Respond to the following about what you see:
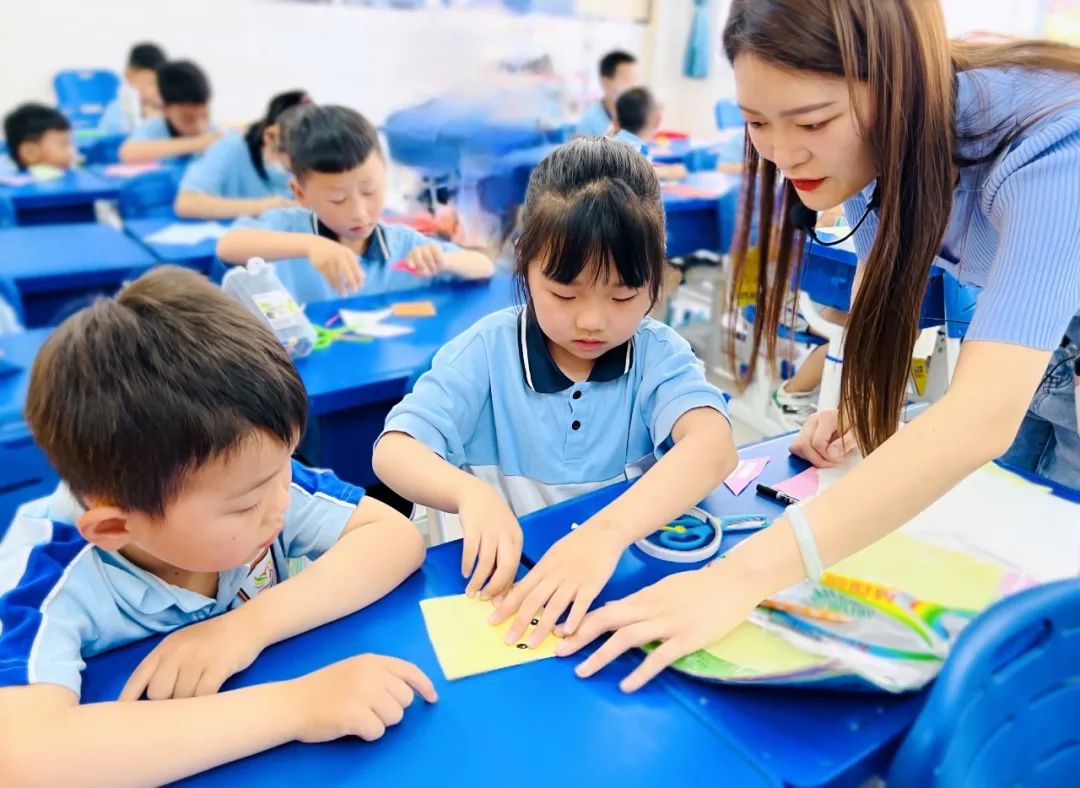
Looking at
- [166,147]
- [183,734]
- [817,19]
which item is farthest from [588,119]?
[183,734]

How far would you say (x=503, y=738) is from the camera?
608 millimetres

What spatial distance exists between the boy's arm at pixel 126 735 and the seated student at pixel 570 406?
0.74 ft

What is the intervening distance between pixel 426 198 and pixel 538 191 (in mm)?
1418

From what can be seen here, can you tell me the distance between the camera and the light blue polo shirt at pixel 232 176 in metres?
2.61

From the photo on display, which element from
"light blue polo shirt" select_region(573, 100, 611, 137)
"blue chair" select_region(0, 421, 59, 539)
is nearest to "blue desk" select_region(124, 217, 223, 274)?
"blue chair" select_region(0, 421, 59, 539)

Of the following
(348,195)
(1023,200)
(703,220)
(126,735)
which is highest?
(1023,200)

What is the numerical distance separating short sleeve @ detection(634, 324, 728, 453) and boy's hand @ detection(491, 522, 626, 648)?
0.94 feet

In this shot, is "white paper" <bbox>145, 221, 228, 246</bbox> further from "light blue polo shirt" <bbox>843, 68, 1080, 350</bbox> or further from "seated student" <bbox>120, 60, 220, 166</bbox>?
"light blue polo shirt" <bbox>843, 68, 1080, 350</bbox>

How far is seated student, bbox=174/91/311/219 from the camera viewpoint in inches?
99.0

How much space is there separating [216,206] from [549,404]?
1802mm

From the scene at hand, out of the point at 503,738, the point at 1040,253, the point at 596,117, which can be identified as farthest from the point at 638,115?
the point at 503,738

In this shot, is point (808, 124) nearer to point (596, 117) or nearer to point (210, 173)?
point (210, 173)

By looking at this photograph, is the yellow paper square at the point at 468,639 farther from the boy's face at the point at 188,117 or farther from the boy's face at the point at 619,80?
the boy's face at the point at 619,80

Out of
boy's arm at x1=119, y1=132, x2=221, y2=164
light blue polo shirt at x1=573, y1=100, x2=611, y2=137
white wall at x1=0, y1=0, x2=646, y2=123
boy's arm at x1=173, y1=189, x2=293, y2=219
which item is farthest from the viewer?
white wall at x1=0, y1=0, x2=646, y2=123
